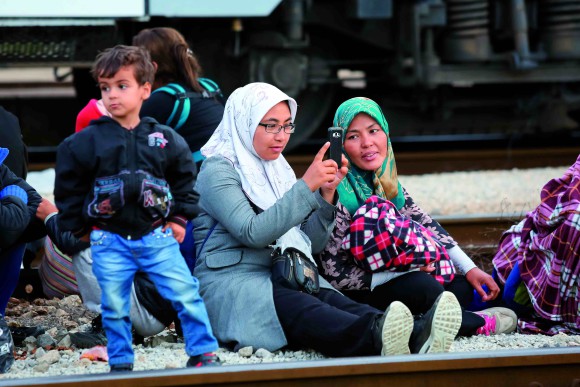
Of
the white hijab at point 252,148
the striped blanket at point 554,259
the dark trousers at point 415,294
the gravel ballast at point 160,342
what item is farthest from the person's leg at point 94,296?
the striped blanket at point 554,259

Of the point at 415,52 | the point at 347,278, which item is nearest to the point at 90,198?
the point at 347,278

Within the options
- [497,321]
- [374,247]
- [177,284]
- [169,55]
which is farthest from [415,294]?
[169,55]

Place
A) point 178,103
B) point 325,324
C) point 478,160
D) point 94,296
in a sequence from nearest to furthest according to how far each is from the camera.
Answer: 1. point 325,324
2. point 94,296
3. point 178,103
4. point 478,160

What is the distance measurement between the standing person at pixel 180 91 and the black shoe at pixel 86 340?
4.18 ft

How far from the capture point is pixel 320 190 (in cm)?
432

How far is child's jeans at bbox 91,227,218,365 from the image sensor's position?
3.52m

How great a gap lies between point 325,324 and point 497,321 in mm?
989

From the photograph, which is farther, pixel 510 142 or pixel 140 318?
pixel 510 142

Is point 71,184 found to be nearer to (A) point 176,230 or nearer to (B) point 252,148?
(A) point 176,230

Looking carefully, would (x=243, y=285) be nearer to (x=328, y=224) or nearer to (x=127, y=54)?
(x=328, y=224)

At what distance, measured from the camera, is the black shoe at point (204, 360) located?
3.63 metres

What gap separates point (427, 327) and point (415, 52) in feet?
20.0

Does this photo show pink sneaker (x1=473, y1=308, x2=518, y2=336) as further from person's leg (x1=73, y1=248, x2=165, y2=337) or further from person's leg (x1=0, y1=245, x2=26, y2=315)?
person's leg (x1=0, y1=245, x2=26, y2=315)

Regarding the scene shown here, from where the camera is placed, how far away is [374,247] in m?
4.39
